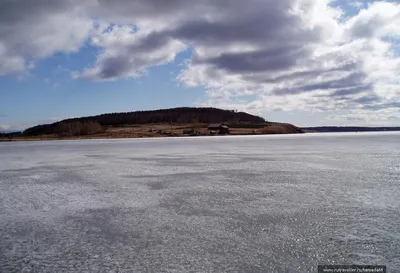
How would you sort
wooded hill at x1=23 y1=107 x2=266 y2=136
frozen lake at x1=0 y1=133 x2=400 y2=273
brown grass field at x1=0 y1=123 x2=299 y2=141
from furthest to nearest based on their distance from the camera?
wooded hill at x1=23 y1=107 x2=266 y2=136 < brown grass field at x1=0 y1=123 x2=299 y2=141 < frozen lake at x1=0 y1=133 x2=400 y2=273

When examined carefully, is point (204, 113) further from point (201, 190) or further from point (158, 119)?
point (201, 190)

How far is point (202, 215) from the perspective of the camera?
739 cm

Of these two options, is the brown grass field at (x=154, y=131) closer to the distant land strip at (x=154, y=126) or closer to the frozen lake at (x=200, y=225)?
the distant land strip at (x=154, y=126)

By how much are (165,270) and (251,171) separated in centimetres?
1050

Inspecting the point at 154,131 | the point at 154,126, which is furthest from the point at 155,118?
the point at 154,131

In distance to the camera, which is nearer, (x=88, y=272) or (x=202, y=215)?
(x=88, y=272)

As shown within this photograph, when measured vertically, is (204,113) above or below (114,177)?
above

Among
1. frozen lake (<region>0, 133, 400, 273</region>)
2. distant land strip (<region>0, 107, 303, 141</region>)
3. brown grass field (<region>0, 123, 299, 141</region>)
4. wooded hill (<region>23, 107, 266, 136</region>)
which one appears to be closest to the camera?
frozen lake (<region>0, 133, 400, 273</region>)

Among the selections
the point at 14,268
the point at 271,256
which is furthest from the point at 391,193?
the point at 14,268

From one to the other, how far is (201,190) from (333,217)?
14.3 feet

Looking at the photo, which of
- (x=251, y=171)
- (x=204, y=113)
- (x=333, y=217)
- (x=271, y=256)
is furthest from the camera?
(x=204, y=113)

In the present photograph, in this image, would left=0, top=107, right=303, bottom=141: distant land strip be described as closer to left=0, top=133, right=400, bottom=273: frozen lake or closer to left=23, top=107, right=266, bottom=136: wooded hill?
left=23, top=107, right=266, bottom=136: wooded hill

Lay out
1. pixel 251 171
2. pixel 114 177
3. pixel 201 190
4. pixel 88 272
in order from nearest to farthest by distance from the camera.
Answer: pixel 88 272
pixel 201 190
pixel 114 177
pixel 251 171

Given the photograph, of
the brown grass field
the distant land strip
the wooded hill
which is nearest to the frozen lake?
the brown grass field
